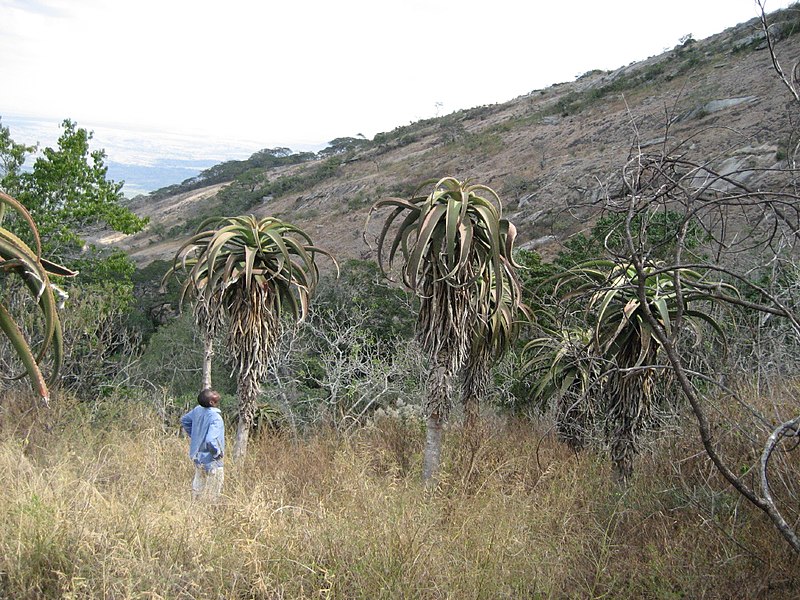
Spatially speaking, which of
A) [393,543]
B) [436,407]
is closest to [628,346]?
[436,407]

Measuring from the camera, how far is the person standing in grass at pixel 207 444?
19.6 ft

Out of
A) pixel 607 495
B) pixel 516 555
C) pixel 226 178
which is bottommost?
pixel 607 495

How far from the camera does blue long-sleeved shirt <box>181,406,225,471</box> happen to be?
19.6ft

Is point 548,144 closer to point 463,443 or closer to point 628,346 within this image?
point 463,443

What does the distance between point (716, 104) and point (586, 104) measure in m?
13.4

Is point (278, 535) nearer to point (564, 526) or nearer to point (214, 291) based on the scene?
point (564, 526)

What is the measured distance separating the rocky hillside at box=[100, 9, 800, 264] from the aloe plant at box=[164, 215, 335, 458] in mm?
8519

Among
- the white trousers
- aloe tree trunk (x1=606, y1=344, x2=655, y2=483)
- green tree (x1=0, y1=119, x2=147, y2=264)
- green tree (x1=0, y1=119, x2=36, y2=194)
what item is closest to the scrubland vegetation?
aloe tree trunk (x1=606, y1=344, x2=655, y2=483)

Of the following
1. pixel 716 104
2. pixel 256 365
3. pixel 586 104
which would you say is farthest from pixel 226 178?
pixel 256 365

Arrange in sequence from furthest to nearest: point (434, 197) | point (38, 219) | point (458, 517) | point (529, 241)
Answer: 1. point (529, 241)
2. point (38, 219)
3. point (434, 197)
4. point (458, 517)

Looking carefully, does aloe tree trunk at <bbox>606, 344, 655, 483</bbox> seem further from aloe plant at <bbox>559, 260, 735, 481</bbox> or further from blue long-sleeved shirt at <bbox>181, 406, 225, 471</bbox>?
blue long-sleeved shirt at <bbox>181, 406, 225, 471</bbox>

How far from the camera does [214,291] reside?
265 inches

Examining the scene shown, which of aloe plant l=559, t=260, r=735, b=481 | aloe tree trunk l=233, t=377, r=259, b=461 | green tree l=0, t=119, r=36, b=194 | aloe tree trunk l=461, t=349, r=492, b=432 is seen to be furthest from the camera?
green tree l=0, t=119, r=36, b=194

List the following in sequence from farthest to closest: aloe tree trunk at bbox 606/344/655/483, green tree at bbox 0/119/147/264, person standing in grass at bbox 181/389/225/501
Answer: green tree at bbox 0/119/147/264
person standing in grass at bbox 181/389/225/501
aloe tree trunk at bbox 606/344/655/483
